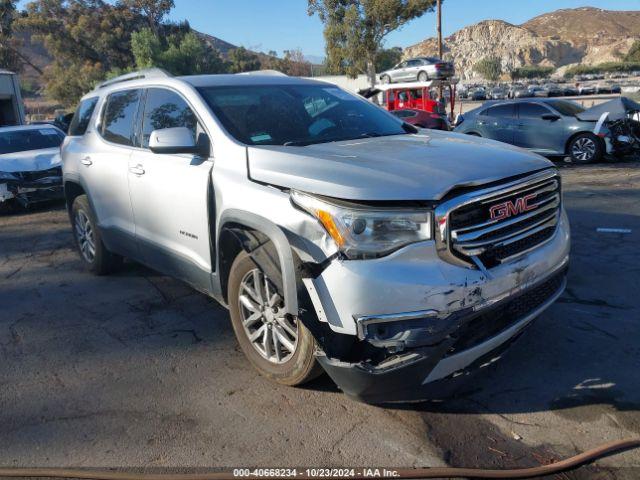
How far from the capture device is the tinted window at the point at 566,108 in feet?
43.0

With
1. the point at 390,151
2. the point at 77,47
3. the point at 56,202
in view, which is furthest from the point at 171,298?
the point at 77,47

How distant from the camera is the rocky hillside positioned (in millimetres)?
144125

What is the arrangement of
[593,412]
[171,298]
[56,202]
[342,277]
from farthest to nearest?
1. [56,202]
2. [171,298]
3. [593,412]
4. [342,277]

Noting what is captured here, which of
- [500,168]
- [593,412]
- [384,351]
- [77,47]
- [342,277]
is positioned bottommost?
[593,412]

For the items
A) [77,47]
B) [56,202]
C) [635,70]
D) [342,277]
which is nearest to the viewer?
[342,277]

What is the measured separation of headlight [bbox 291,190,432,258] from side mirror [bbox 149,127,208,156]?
4.58 ft

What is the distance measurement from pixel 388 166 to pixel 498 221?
25.6 inches

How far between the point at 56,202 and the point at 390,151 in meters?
9.49

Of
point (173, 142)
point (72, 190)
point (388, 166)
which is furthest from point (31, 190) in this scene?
point (388, 166)

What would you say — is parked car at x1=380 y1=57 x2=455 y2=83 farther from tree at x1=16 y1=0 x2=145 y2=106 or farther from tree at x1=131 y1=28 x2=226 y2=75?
tree at x1=16 y1=0 x2=145 y2=106

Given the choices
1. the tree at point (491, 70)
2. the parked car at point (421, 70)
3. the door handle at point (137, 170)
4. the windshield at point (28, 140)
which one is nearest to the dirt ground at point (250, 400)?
the door handle at point (137, 170)

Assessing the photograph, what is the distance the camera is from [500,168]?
→ 3.11 metres

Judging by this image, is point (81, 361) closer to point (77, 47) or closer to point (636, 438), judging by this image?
point (636, 438)

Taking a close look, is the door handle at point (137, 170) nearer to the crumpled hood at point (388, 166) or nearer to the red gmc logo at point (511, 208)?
the crumpled hood at point (388, 166)
